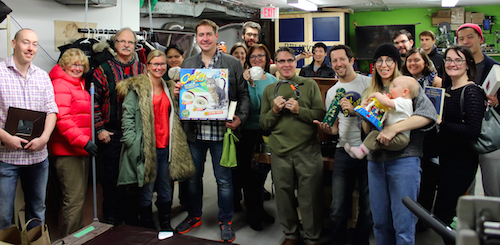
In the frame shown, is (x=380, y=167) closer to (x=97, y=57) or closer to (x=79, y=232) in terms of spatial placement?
(x=79, y=232)

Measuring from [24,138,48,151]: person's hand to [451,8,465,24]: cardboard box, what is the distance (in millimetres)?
8881

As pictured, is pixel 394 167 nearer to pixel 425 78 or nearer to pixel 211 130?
pixel 425 78

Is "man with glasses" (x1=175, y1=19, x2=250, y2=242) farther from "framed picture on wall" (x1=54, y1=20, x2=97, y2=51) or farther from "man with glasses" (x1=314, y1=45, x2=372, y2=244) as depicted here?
"framed picture on wall" (x1=54, y1=20, x2=97, y2=51)

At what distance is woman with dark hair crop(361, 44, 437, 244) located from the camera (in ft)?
6.81

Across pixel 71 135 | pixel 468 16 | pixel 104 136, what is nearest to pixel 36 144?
pixel 71 135

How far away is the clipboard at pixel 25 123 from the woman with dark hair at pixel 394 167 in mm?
2161

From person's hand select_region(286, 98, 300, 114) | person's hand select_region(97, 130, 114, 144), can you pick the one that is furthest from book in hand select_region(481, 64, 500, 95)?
person's hand select_region(97, 130, 114, 144)

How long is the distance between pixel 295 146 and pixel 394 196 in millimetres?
791

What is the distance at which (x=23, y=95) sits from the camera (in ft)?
8.30

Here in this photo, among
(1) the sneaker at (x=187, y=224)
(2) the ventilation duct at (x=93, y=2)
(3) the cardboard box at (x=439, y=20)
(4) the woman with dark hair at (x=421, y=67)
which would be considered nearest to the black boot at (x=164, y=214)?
(1) the sneaker at (x=187, y=224)

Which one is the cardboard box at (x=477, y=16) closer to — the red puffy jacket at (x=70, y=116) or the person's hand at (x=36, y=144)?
the red puffy jacket at (x=70, y=116)

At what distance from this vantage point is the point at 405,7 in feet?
29.7

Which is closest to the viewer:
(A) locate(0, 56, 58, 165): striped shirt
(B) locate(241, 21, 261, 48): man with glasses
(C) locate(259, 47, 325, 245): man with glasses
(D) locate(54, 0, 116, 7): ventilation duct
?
(A) locate(0, 56, 58, 165): striped shirt

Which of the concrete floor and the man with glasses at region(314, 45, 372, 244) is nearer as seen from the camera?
the man with glasses at region(314, 45, 372, 244)
